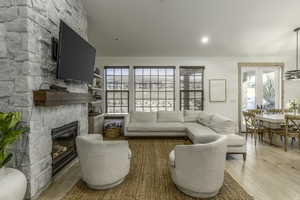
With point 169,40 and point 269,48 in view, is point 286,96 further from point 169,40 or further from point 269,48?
point 169,40

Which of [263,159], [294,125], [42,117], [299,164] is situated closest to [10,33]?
[42,117]

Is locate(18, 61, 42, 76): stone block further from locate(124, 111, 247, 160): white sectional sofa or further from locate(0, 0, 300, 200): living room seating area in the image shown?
locate(124, 111, 247, 160): white sectional sofa

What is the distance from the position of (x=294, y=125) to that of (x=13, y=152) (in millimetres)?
5726

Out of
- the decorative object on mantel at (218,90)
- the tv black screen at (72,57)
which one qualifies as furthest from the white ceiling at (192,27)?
the tv black screen at (72,57)

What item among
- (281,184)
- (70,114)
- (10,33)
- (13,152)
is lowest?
(281,184)

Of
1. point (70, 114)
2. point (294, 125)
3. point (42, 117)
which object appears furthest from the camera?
point (294, 125)

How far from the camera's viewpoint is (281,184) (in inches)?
95.2

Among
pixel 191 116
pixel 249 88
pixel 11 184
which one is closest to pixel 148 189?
pixel 11 184

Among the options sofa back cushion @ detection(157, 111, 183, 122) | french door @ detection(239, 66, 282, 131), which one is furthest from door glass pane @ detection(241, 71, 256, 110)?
sofa back cushion @ detection(157, 111, 183, 122)

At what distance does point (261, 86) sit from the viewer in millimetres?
5926

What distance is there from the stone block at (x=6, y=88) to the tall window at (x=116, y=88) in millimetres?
Answer: 4091

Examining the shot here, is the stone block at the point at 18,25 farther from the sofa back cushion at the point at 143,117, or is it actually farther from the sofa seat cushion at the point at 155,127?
the sofa back cushion at the point at 143,117

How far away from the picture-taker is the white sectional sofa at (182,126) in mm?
3561

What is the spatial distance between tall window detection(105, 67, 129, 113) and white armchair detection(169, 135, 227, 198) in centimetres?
430
